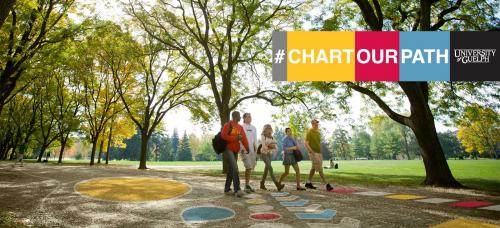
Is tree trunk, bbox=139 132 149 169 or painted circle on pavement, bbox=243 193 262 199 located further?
tree trunk, bbox=139 132 149 169

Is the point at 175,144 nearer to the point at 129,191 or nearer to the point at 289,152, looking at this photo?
the point at 129,191

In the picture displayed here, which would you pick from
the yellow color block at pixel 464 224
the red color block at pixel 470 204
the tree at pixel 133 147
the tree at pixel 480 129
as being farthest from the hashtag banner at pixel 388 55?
the tree at pixel 133 147

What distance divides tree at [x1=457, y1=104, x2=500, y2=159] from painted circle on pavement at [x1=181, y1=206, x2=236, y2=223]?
15108 mm

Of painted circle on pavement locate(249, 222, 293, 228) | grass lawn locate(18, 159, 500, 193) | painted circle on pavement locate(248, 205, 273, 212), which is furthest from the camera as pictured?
grass lawn locate(18, 159, 500, 193)

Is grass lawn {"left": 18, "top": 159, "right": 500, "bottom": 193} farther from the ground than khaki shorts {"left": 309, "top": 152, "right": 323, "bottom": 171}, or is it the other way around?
khaki shorts {"left": 309, "top": 152, "right": 323, "bottom": 171}

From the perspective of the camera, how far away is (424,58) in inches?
504

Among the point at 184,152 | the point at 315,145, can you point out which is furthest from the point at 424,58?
the point at 184,152

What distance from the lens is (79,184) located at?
9836 mm

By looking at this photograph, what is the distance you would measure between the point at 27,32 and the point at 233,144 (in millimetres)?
13478

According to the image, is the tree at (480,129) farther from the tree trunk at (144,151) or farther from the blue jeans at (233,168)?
the tree trunk at (144,151)

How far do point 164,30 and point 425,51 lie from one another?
54.1ft

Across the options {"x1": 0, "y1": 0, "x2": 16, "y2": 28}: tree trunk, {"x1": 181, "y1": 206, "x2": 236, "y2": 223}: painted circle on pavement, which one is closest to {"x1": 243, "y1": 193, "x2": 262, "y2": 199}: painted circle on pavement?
{"x1": 181, "y1": 206, "x2": 236, "y2": 223}: painted circle on pavement

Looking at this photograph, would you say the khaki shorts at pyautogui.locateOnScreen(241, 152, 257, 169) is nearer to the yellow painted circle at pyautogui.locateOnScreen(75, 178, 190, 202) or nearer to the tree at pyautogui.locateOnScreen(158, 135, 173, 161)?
the yellow painted circle at pyautogui.locateOnScreen(75, 178, 190, 202)

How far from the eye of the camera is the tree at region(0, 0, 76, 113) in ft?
46.2
